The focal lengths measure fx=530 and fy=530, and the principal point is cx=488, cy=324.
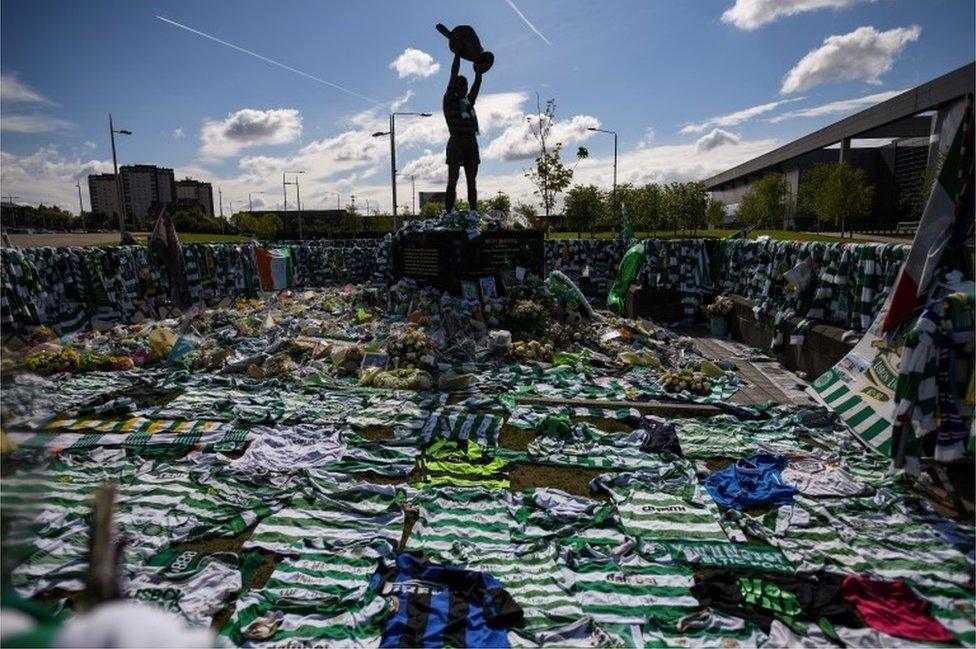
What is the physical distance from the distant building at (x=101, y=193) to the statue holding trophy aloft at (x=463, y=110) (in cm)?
11979

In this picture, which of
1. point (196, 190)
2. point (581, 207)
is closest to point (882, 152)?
point (581, 207)

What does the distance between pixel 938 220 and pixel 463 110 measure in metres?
11.2

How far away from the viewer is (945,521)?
4.77 metres

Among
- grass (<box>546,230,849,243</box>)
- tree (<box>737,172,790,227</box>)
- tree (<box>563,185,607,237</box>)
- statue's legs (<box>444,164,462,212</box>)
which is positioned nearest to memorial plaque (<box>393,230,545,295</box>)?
statue's legs (<box>444,164,462,212</box>)

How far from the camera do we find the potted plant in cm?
1376

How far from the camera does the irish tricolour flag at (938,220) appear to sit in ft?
17.6

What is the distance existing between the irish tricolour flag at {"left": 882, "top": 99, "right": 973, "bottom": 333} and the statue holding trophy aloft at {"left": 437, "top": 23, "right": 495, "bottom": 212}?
419 inches

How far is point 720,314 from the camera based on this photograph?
13.9 m

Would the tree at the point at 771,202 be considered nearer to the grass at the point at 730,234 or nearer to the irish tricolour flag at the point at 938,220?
the grass at the point at 730,234

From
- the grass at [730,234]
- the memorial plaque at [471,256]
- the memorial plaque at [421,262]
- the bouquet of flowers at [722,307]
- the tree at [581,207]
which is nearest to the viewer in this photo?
the memorial plaque at [471,256]

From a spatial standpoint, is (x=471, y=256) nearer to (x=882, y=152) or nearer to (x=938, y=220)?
(x=938, y=220)

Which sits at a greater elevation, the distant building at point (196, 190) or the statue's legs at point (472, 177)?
the distant building at point (196, 190)

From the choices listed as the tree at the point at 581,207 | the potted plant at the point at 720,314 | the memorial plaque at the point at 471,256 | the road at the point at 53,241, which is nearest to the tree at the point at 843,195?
the tree at the point at 581,207

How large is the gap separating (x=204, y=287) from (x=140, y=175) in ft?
402
